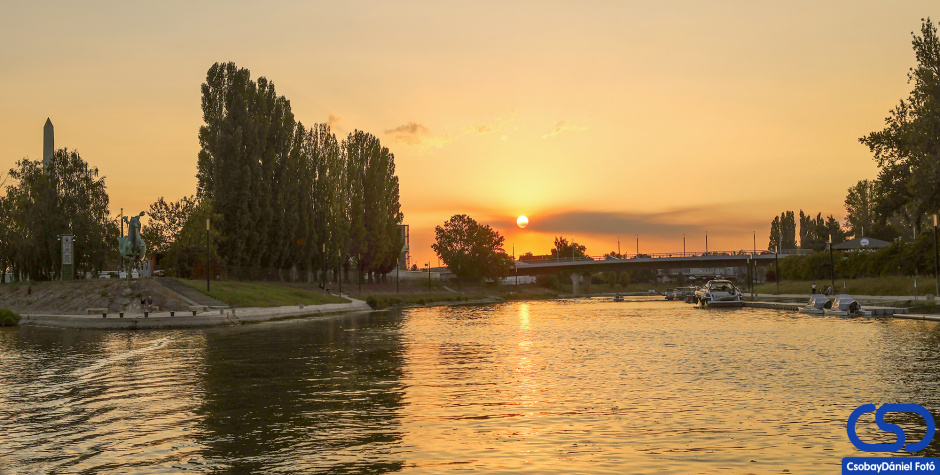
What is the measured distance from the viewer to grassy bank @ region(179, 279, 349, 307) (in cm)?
6531

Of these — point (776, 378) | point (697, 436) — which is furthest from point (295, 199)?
point (697, 436)

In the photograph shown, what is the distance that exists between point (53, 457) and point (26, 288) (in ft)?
215

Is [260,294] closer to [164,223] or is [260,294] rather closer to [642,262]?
[164,223]

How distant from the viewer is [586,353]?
31.2 meters

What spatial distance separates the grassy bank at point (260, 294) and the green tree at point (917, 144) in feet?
167

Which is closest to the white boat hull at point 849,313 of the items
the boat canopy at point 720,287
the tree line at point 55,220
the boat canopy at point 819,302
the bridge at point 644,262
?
the boat canopy at point 819,302

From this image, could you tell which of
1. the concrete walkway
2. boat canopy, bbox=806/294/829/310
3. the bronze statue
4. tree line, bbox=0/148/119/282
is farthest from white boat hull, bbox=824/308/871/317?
tree line, bbox=0/148/119/282

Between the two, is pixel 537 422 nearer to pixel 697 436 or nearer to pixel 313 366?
pixel 697 436

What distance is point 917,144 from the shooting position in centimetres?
6462

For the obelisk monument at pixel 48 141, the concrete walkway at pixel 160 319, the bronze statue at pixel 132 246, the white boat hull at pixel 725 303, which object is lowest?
the white boat hull at pixel 725 303

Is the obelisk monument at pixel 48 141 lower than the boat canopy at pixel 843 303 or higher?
higher

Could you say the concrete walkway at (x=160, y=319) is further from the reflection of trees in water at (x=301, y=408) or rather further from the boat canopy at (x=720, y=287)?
the boat canopy at (x=720, y=287)
